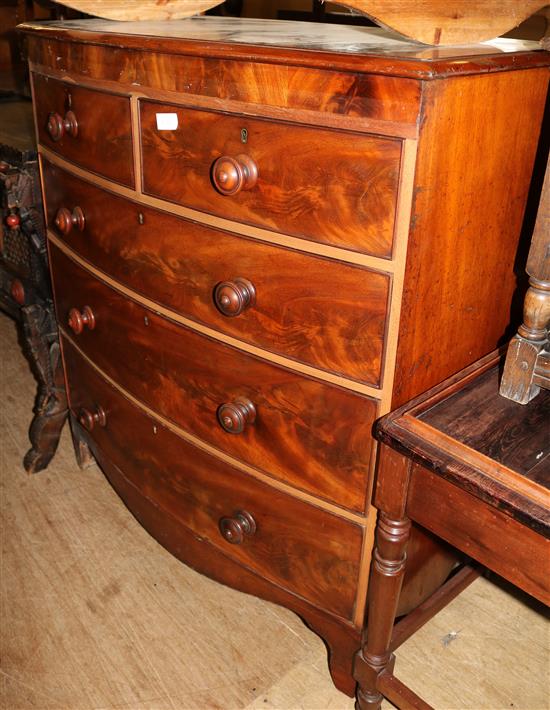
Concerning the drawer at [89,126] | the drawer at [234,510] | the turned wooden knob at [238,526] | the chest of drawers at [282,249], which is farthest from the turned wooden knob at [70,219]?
the turned wooden knob at [238,526]

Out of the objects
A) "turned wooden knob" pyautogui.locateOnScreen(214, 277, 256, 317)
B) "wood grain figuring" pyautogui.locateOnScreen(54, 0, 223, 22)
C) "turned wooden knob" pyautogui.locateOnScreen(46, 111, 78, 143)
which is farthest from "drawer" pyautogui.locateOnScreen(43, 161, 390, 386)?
"wood grain figuring" pyautogui.locateOnScreen(54, 0, 223, 22)

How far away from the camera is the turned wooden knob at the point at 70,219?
1.48 m

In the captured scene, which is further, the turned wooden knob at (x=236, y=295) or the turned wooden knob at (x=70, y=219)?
the turned wooden knob at (x=70, y=219)

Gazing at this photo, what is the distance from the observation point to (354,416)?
109cm

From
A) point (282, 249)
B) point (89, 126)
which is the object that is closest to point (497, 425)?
point (282, 249)

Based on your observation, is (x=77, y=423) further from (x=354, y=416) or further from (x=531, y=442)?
(x=531, y=442)

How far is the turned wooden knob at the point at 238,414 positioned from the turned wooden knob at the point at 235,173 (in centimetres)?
38

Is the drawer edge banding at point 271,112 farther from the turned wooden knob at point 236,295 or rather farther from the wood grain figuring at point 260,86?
the turned wooden knob at point 236,295

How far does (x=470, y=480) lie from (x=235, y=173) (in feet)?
1.80

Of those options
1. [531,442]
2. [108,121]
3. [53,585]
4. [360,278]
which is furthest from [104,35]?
[53,585]

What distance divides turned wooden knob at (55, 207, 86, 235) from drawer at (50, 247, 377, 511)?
0.11 meters

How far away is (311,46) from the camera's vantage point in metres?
1.00

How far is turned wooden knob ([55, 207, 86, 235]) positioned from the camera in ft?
4.85

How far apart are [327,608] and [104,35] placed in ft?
3.63
